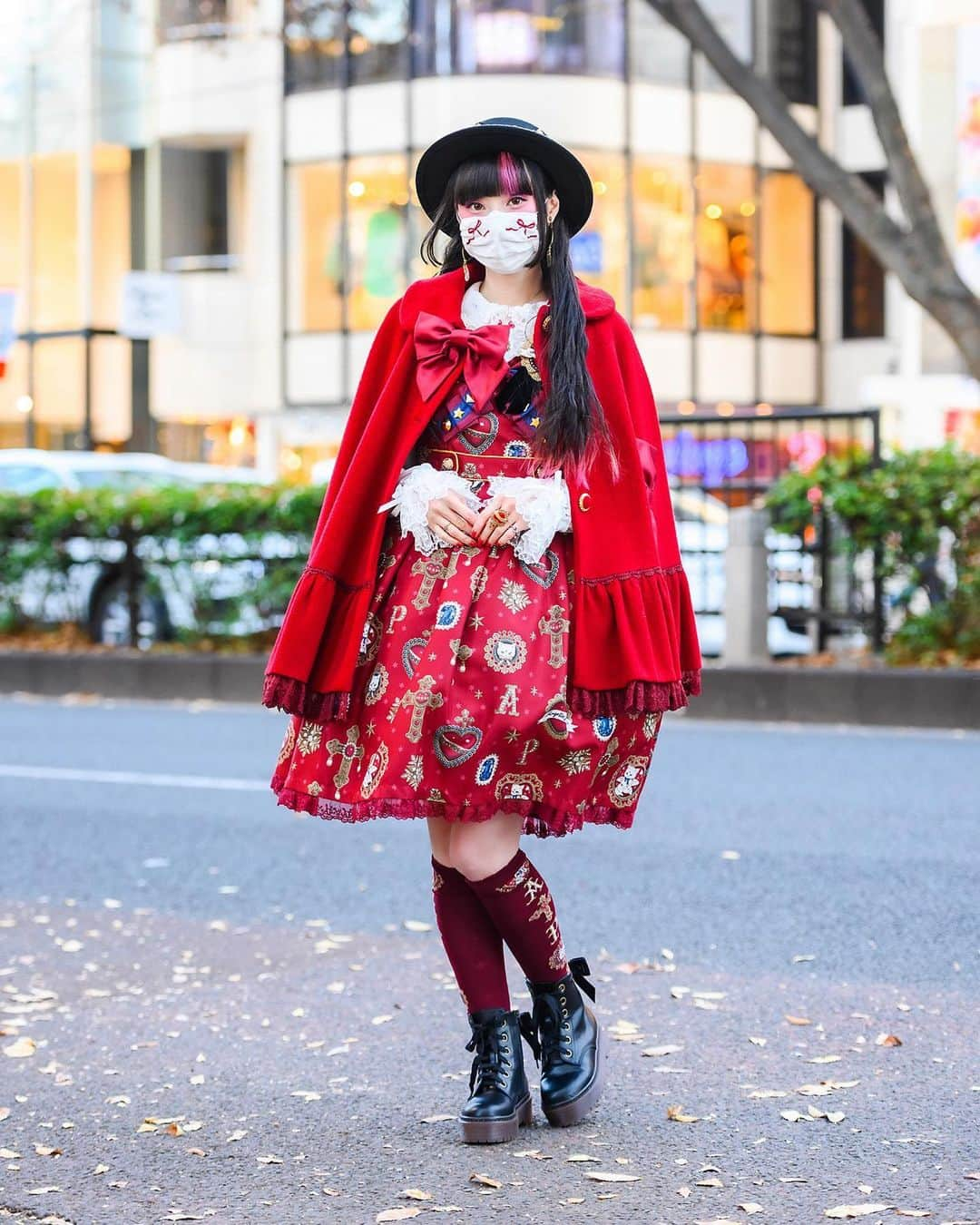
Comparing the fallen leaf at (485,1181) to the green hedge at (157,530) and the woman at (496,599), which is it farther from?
the green hedge at (157,530)

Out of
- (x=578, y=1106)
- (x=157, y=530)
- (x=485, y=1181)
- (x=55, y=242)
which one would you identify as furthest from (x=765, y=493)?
(x=55, y=242)

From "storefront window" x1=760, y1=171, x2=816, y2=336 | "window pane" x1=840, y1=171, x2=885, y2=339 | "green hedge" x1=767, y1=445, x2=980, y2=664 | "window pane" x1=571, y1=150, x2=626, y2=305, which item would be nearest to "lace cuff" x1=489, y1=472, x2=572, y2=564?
"green hedge" x1=767, y1=445, x2=980, y2=664

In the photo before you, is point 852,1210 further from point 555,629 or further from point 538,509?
point 538,509

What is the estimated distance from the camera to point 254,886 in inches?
266

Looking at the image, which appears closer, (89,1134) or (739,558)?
(89,1134)

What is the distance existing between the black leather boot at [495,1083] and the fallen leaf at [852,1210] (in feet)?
2.24

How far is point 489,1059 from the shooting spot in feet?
12.6

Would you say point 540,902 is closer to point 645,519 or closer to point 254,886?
point 645,519

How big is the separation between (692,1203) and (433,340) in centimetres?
159

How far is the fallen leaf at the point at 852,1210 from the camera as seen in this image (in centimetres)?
332

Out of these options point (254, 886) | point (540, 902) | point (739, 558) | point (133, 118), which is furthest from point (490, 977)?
point (133, 118)

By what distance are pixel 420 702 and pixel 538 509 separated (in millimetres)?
403

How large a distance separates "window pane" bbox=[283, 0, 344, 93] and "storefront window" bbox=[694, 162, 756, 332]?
5.73 metres

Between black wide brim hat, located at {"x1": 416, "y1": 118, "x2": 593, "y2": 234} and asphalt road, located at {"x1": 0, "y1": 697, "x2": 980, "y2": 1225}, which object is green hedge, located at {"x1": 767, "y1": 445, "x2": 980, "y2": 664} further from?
black wide brim hat, located at {"x1": 416, "y1": 118, "x2": 593, "y2": 234}
